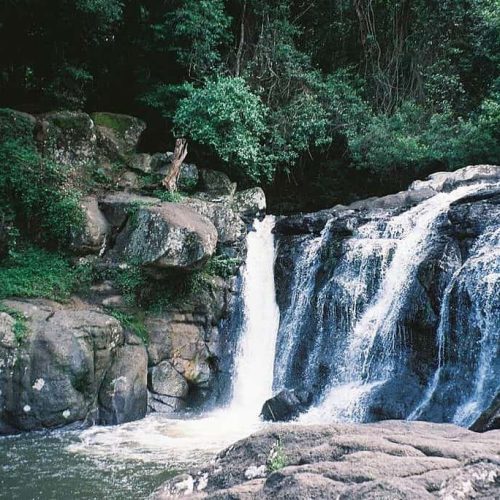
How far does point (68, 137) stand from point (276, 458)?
11.9 m

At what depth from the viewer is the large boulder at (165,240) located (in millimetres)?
11875

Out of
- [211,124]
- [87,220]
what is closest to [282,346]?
[87,220]

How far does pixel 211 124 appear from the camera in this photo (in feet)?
51.2

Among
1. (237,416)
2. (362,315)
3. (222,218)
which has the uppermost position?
(222,218)

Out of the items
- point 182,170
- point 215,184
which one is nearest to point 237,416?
point 215,184

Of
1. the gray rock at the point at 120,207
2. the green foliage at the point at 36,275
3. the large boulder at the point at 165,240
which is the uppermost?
the gray rock at the point at 120,207

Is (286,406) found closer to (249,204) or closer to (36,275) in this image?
(36,275)

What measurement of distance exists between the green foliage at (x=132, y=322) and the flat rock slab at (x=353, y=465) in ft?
25.2

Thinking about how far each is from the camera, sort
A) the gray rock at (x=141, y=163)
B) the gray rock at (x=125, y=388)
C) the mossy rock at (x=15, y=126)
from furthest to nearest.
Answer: the gray rock at (x=141, y=163) → the mossy rock at (x=15, y=126) → the gray rock at (x=125, y=388)

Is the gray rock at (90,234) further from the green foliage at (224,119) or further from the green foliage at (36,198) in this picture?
the green foliage at (224,119)

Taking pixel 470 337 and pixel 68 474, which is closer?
pixel 68 474

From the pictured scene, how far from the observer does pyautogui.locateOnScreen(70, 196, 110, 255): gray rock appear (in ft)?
40.4

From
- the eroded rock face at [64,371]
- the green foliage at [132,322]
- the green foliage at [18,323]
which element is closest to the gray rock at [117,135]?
the green foliage at [132,322]

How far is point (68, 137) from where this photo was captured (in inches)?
561
